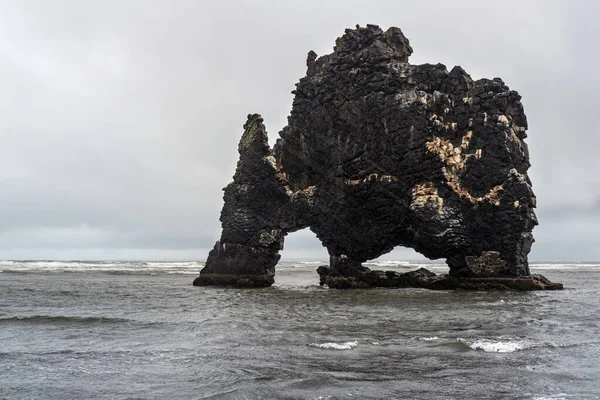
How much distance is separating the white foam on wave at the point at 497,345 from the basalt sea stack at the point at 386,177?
2710 cm

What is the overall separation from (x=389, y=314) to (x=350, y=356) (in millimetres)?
10705

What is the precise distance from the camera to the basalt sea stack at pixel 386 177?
4244 centimetres

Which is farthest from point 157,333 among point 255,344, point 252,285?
point 252,285

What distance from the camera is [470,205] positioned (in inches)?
1682

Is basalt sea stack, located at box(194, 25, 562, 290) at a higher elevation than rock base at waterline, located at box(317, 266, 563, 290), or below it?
higher

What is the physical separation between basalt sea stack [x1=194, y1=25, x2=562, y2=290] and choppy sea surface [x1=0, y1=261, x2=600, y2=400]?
1627 centimetres

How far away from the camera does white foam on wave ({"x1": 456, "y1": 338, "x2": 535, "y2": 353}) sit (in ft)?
48.2

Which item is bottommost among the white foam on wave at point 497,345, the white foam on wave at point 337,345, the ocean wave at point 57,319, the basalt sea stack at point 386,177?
the ocean wave at point 57,319

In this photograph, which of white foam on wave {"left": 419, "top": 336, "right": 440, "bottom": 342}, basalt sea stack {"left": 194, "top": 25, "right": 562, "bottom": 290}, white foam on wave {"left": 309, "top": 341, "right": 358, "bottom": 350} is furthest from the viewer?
basalt sea stack {"left": 194, "top": 25, "right": 562, "bottom": 290}

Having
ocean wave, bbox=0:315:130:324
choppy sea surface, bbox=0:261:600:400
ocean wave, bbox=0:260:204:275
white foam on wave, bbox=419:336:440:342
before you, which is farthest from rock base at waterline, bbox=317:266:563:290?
ocean wave, bbox=0:260:204:275

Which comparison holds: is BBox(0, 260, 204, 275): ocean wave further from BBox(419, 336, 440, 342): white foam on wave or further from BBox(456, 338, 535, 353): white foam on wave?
BBox(456, 338, 535, 353): white foam on wave

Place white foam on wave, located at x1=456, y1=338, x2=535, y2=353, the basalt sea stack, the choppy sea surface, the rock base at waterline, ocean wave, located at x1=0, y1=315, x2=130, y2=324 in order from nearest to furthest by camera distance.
A: the choppy sea surface
white foam on wave, located at x1=456, y1=338, x2=535, y2=353
ocean wave, located at x1=0, y1=315, x2=130, y2=324
the rock base at waterline
the basalt sea stack

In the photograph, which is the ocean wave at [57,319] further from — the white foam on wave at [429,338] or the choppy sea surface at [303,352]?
the white foam on wave at [429,338]

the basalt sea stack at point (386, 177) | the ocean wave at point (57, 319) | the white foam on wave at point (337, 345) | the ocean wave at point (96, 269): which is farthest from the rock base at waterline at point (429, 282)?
the ocean wave at point (96, 269)
